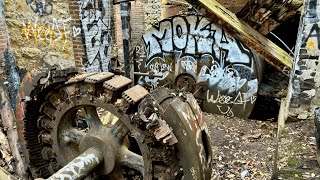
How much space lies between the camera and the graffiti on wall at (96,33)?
5.24m

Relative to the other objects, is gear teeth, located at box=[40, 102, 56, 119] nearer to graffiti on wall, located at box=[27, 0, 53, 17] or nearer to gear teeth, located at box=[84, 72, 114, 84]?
gear teeth, located at box=[84, 72, 114, 84]

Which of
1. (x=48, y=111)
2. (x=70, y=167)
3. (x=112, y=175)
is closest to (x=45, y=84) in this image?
(x=48, y=111)

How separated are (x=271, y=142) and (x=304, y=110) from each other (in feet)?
4.43

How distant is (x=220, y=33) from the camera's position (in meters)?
6.35

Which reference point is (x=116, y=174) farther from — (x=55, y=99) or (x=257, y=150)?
(x=257, y=150)

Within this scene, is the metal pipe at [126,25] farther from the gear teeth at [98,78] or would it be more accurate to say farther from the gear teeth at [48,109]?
the gear teeth at [98,78]

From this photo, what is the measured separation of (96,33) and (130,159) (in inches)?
131

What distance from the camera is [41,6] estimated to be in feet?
17.5

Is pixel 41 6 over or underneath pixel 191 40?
over

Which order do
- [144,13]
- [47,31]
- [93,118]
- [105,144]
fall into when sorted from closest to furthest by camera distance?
[105,144], [93,118], [47,31], [144,13]

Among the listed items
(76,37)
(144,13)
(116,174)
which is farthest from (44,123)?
(144,13)

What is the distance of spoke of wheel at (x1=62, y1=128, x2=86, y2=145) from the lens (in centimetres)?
326

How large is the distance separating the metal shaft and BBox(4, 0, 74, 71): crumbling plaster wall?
310cm

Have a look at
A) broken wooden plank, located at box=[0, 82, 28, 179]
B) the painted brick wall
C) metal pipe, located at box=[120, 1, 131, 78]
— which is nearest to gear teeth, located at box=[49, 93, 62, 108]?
broken wooden plank, located at box=[0, 82, 28, 179]
